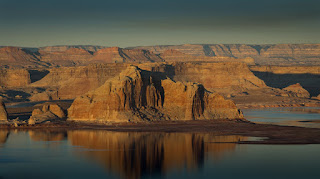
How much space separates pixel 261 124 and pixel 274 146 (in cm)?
2652

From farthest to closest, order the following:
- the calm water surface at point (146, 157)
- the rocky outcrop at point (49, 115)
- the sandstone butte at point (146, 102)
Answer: the rocky outcrop at point (49, 115), the sandstone butte at point (146, 102), the calm water surface at point (146, 157)

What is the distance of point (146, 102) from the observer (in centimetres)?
11219

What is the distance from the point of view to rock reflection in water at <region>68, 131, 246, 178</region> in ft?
234

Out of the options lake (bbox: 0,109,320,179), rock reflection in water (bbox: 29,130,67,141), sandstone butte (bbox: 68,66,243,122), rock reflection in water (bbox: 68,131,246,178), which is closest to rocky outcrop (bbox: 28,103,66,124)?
sandstone butte (bbox: 68,66,243,122)

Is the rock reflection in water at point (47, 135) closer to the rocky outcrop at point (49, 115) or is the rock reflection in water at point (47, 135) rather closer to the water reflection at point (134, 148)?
the water reflection at point (134, 148)

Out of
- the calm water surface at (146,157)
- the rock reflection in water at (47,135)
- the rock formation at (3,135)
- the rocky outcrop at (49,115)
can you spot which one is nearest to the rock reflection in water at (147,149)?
the calm water surface at (146,157)

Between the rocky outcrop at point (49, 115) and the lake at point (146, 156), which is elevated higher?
the rocky outcrop at point (49, 115)

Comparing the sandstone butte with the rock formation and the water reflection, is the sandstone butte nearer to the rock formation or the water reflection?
the water reflection

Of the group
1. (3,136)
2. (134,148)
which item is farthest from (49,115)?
(134,148)

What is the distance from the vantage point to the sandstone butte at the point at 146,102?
356 ft

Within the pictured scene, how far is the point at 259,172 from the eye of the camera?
2687 inches

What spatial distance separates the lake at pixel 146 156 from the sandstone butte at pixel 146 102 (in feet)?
29.5

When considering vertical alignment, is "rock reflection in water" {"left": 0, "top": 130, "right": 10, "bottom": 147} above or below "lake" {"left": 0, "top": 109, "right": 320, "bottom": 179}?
above

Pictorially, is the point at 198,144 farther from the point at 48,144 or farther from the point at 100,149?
the point at 48,144
